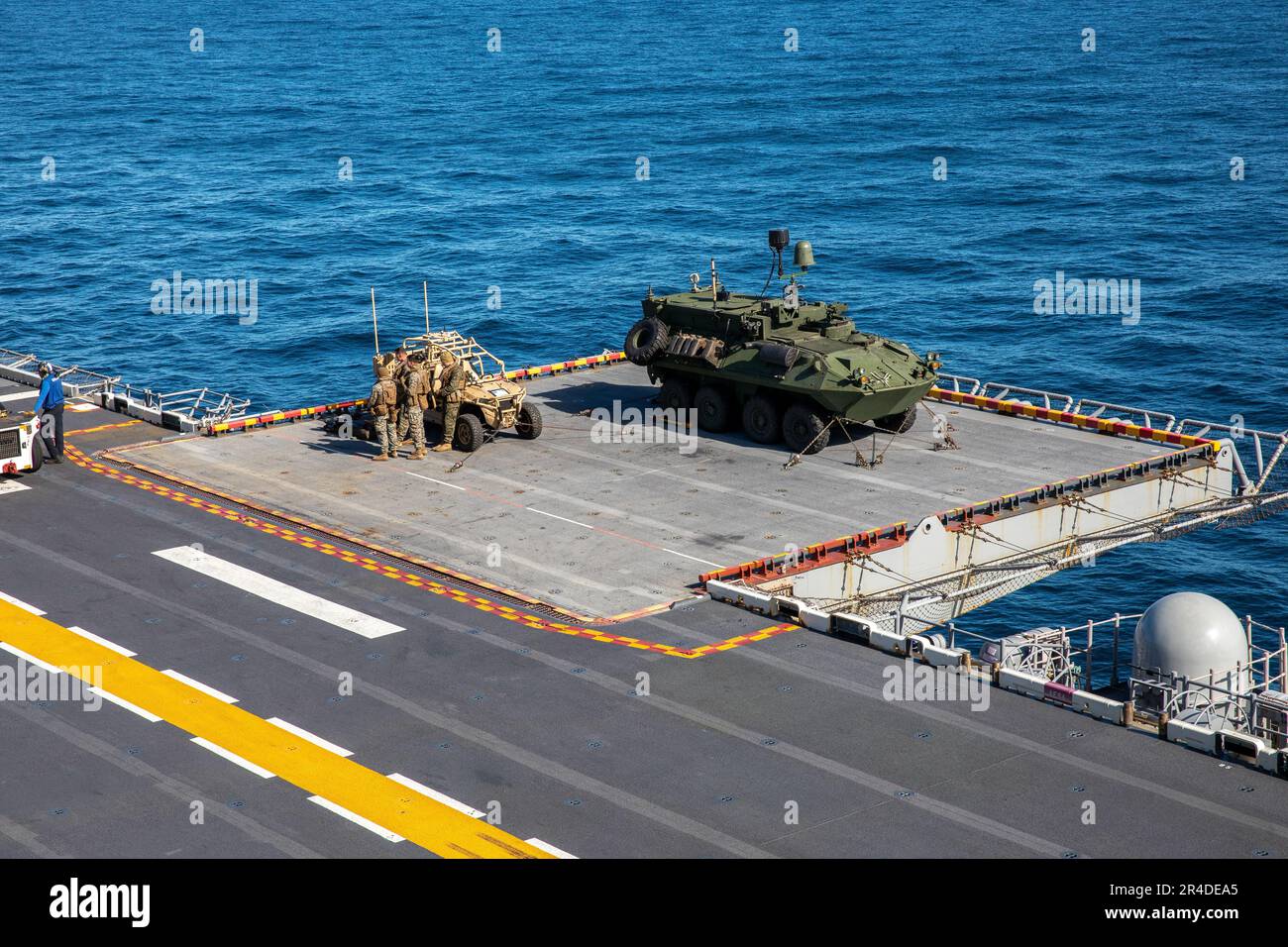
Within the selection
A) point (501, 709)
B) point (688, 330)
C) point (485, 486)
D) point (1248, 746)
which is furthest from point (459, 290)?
point (1248, 746)

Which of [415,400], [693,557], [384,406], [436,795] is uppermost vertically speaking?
[415,400]

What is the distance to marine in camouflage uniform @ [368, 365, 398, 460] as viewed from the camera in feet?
129

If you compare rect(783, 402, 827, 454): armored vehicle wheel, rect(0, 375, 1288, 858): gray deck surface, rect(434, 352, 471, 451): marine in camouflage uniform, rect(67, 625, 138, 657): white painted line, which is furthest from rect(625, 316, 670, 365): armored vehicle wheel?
rect(67, 625, 138, 657): white painted line

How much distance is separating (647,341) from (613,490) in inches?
262

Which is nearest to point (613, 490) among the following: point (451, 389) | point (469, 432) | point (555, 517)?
point (555, 517)

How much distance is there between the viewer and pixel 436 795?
2252 centimetres

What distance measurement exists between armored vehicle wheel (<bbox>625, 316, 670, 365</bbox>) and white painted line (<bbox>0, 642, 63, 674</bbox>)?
19.4 metres

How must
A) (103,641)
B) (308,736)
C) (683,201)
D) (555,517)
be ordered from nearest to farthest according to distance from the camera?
(308,736), (103,641), (555,517), (683,201)

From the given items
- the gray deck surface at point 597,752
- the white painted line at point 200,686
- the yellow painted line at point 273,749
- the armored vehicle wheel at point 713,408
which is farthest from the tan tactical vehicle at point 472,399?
the white painted line at point 200,686

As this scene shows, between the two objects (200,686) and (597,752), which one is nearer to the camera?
(597,752)

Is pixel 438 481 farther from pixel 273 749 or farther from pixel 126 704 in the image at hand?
pixel 273 749

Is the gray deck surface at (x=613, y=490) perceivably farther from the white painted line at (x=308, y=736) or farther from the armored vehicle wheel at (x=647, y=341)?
the white painted line at (x=308, y=736)

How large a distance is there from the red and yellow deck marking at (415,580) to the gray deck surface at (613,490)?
879mm
